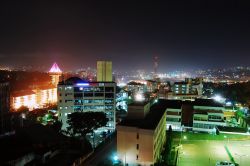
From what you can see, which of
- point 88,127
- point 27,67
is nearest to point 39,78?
point 88,127

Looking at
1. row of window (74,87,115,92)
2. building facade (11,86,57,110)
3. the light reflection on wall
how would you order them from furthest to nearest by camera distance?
the light reflection on wall < building facade (11,86,57,110) < row of window (74,87,115,92)

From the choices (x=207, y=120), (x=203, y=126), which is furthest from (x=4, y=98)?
(x=207, y=120)

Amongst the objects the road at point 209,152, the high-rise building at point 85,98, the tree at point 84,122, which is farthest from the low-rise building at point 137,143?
the high-rise building at point 85,98

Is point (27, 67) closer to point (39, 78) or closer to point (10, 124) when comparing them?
point (39, 78)

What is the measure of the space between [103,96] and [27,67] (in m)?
123

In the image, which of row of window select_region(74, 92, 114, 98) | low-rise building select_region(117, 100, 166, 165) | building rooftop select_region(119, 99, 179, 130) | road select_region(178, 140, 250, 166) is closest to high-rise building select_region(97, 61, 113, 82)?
row of window select_region(74, 92, 114, 98)

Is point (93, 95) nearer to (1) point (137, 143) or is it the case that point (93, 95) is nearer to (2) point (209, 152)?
(1) point (137, 143)

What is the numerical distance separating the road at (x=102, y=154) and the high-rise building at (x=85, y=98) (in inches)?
338

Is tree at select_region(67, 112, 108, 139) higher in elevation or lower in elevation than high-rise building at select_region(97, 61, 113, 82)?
lower

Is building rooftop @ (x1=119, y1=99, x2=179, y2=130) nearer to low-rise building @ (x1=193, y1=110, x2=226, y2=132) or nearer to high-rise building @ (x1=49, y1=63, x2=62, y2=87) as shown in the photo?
low-rise building @ (x1=193, y1=110, x2=226, y2=132)

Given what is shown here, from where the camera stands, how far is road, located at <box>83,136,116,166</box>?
49.8 feet

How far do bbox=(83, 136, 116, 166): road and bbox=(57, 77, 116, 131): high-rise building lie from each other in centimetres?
858

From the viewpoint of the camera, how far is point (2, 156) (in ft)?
48.7

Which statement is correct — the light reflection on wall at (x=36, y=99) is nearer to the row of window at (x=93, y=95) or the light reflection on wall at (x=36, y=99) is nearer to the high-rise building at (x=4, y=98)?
the high-rise building at (x=4, y=98)
